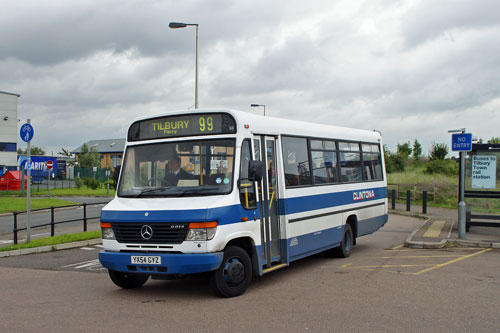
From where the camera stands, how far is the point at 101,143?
423 feet

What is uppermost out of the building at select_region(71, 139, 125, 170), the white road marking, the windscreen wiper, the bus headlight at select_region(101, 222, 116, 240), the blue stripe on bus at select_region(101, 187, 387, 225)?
the building at select_region(71, 139, 125, 170)

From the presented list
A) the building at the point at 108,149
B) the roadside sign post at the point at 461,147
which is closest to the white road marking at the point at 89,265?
the roadside sign post at the point at 461,147

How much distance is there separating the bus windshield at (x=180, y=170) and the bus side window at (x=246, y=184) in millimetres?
205

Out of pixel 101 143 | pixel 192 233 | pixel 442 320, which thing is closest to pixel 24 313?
pixel 192 233

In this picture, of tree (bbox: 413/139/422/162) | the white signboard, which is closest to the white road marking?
the white signboard

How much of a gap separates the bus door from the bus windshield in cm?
79

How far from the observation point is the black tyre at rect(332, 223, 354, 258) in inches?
463

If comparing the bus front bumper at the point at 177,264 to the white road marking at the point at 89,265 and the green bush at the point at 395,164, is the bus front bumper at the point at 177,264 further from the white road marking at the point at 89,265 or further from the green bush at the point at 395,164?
the green bush at the point at 395,164

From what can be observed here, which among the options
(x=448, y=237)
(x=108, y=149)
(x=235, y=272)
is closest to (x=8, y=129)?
(x=448, y=237)

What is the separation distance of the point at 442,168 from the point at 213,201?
41.3m

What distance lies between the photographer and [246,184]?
807 centimetres

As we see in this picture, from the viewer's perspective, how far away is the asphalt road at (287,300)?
6297mm

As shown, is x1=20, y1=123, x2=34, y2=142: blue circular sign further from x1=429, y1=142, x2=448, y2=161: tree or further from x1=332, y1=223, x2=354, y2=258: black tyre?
x1=429, y1=142, x2=448, y2=161: tree

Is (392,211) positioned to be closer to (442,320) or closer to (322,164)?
(322,164)
